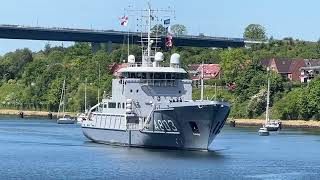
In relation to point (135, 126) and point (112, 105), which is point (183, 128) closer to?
point (135, 126)

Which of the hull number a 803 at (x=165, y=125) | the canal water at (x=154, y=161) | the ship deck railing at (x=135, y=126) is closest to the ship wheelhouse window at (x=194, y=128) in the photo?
the hull number a 803 at (x=165, y=125)

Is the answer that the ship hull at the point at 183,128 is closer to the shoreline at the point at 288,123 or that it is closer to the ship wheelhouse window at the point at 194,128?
the ship wheelhouse window at the point at 194,128

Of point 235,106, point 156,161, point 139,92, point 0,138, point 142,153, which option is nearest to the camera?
point 156,161

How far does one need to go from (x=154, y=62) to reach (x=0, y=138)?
2625 centimetres

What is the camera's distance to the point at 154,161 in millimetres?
81062

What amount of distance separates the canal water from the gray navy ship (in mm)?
1321

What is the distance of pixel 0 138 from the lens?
11456 centimetres

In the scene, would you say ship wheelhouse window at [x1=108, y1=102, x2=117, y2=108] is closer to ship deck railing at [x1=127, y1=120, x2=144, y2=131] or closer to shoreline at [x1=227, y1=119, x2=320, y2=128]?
ship deck railing at [x1=127, y1=120, x2=144, y2=131]

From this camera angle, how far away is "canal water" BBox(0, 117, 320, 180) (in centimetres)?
7312

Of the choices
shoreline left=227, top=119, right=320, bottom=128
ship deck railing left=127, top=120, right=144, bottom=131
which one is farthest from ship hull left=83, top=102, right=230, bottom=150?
shoreline left=227, top=119, right=320, bottom=128

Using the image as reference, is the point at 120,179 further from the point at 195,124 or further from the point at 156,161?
the point at 195,124

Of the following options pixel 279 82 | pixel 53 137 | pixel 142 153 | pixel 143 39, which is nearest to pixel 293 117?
pixel 279 82

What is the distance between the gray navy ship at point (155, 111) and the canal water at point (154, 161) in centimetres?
132

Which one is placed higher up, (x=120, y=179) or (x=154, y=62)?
(x=154, y=62)
